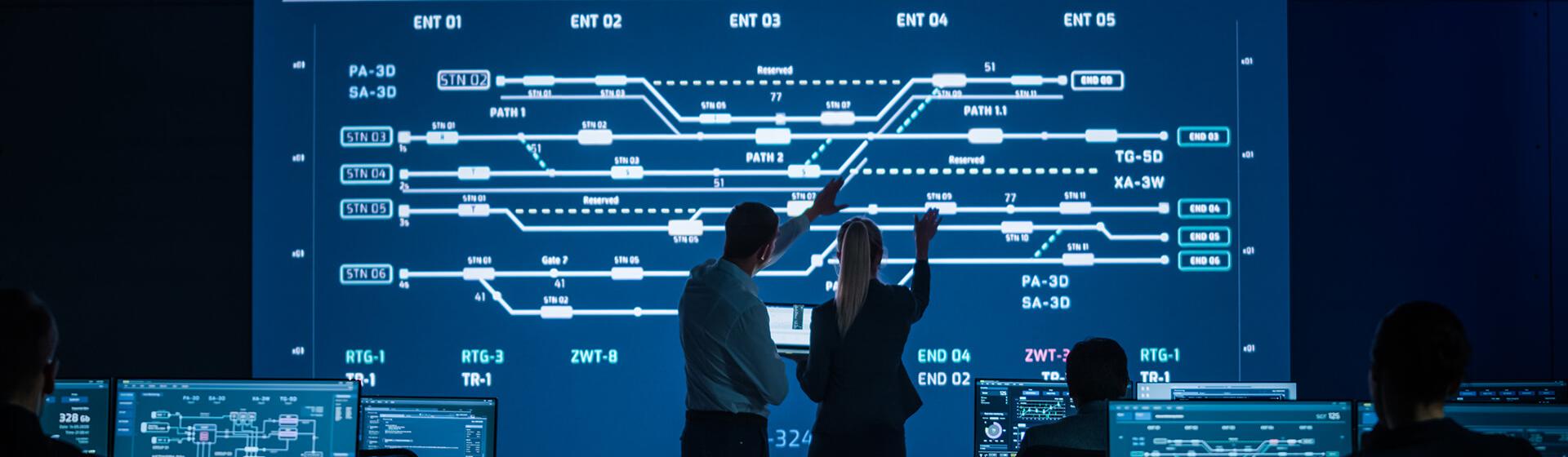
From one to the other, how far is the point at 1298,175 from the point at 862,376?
2.35 metres

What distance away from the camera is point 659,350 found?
4.86 m

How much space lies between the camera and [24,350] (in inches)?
73.9

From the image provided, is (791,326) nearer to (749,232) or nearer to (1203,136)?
(749,232)

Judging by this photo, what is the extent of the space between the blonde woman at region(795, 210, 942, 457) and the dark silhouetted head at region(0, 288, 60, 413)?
2066 mm

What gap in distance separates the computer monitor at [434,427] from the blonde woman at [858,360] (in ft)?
3.28

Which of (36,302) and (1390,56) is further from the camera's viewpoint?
(1390,56)

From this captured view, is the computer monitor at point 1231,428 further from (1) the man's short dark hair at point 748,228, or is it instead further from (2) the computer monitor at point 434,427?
(2) the computer monitor at point 434,427

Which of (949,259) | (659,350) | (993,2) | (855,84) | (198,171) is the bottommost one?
(659,350)

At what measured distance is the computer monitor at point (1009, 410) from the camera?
3926 millimetres

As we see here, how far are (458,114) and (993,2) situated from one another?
2085mm

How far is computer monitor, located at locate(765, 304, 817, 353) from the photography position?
401 cm

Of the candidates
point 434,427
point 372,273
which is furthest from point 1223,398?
point 372,273

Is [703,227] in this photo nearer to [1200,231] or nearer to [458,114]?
[458,114]

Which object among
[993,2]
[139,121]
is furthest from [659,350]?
[139,121]
